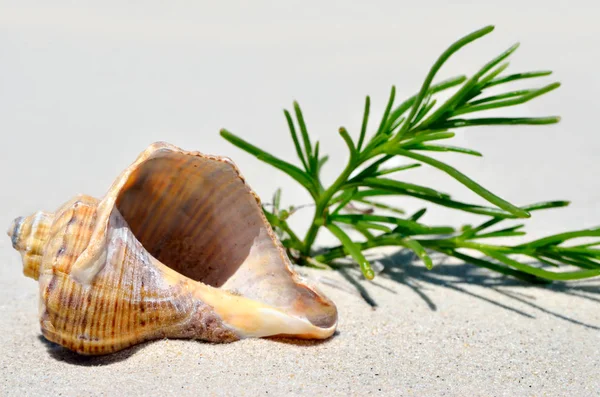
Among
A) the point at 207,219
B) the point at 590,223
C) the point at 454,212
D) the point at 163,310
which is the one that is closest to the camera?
the point at 163,310

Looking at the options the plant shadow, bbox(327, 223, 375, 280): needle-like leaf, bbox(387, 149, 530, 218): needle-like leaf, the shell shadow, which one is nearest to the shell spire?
the shell shadow

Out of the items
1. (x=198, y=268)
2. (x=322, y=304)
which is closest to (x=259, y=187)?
(x=198, y=268)

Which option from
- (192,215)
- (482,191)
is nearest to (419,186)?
(482,191)

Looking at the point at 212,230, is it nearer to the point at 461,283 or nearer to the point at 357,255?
the point at 357,255

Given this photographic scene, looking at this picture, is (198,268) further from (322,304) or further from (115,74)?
(115,74)

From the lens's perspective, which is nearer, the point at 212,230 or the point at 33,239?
the point at 33,239

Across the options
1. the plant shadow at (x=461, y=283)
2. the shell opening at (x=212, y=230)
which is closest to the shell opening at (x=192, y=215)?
the shell opening at (x=212, y=230)
